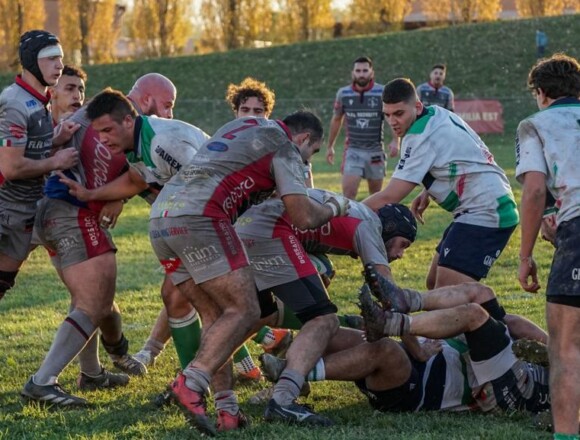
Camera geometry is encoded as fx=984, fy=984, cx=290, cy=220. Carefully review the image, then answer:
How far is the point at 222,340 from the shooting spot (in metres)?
4.98

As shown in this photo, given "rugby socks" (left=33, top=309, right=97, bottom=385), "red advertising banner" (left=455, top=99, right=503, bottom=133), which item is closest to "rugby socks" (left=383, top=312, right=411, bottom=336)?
"rugby socks" (left=33, top=309, right=97, bottom=385)

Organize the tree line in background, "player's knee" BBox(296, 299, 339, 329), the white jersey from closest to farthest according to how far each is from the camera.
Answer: the white jersey → "player's knee" BBox(296, 299, 339, 329) → the tree line in background

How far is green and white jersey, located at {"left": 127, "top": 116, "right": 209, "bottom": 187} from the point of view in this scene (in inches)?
218

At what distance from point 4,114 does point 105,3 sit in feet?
138

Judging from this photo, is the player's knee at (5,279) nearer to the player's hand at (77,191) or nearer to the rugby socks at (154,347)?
the player's hand at (77,191)

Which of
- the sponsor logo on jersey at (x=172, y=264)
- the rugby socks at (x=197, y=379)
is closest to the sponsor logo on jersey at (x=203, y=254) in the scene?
the sponsor logo on jersey at (x=172, y=264)

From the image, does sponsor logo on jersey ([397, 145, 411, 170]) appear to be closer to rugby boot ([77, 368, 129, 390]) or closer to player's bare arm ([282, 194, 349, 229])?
player's bare arm ([282, 194, 349, 229])

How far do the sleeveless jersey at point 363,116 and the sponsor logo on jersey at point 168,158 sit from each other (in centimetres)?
842

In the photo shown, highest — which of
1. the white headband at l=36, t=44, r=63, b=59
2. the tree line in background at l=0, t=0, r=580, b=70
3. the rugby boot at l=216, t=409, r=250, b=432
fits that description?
the tree line in background at l=0, t=0, r=580, b=70

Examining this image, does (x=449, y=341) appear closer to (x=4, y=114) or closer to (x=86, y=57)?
(x=4, y=114)

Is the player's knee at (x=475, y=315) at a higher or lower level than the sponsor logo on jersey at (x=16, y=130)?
lower

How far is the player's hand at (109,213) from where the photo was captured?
20.3 feet

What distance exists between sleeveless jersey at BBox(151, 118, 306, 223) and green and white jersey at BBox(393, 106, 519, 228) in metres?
1.31

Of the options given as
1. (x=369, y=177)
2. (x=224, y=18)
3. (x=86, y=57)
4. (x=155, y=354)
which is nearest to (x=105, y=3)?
(x=86, y=57)
